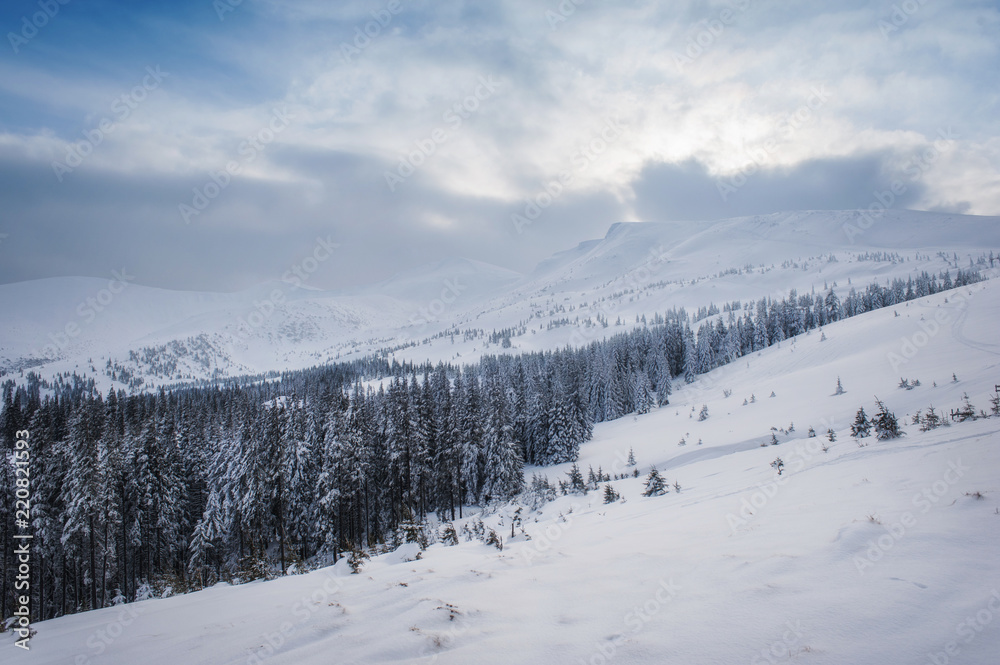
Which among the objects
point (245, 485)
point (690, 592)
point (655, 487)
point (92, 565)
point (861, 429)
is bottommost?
point (92, 565)

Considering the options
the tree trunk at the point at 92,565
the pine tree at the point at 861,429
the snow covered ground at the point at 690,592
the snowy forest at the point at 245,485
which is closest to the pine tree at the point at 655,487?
the snow covered ground at the point at 690,592

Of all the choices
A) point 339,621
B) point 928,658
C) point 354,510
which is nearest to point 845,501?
point 928,658

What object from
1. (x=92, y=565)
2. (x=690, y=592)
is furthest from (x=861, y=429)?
(x=92, y=565)

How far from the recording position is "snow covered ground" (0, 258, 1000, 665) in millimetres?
4008

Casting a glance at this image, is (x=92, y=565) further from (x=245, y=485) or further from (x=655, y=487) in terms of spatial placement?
(x=655, y=487)

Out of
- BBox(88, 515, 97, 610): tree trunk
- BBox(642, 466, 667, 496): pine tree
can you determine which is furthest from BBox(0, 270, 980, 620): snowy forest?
BBox(642, 466, 667, 496): pine tree

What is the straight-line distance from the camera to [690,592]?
5188 mm

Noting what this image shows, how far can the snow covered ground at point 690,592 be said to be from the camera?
4.01 metres

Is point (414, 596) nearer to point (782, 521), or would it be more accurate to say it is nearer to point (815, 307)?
point (782, 521)

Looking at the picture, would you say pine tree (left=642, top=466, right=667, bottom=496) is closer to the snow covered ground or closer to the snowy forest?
the snow covered ground

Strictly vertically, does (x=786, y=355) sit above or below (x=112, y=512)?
above

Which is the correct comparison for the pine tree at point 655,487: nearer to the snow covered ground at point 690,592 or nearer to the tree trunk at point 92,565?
the snow covered ground at point 690,592

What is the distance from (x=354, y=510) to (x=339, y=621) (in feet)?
111

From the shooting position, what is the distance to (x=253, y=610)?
7.12 meters
